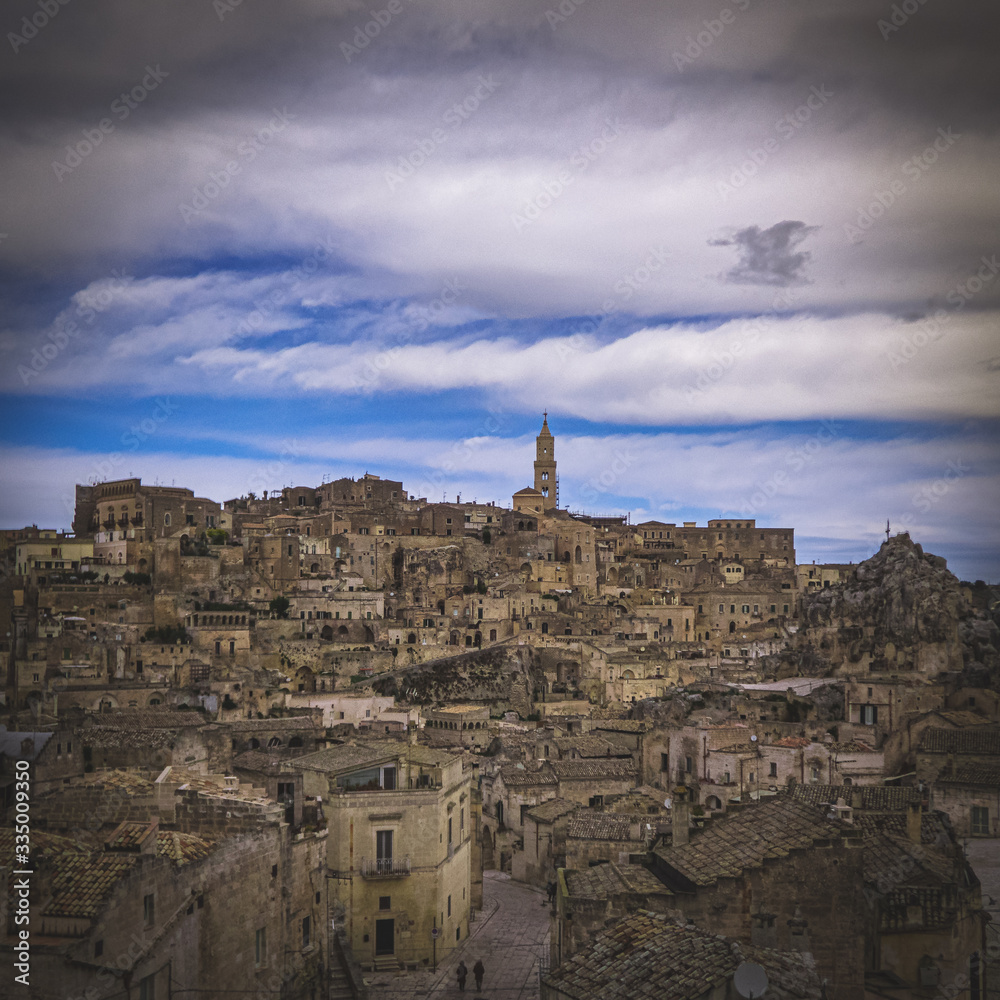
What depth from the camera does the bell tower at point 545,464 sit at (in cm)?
9969

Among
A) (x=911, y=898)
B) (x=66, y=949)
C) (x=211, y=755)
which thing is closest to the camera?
(x=66, y=949)

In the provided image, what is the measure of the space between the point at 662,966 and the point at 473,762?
24.0 m

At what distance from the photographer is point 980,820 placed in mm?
24938

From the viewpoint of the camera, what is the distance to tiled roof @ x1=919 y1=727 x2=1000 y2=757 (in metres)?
30.0

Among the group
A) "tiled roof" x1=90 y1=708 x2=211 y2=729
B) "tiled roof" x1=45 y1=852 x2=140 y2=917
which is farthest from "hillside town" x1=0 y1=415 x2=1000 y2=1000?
"tiled roof" x1=90 y1=708 x2=211 y2=729

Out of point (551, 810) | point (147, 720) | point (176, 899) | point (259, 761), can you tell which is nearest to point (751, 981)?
point (176, 899)

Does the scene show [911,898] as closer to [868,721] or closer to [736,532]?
[868,721]

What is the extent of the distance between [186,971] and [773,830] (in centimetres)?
785

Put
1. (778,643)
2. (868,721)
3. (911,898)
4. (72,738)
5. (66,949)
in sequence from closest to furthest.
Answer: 1. (66,949)
2. (911,898)
3. (72,738)
4. (868,721)
5. (778,643)

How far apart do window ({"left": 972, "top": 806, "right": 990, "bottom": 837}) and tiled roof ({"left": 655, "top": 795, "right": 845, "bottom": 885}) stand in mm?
8822

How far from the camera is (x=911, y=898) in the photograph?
51.9 feet

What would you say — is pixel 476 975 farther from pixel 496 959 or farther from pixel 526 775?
pixel 526 775

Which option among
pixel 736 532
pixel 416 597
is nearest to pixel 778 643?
pixel 416 597

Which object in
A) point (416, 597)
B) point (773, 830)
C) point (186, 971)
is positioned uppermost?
point (416, 597)
